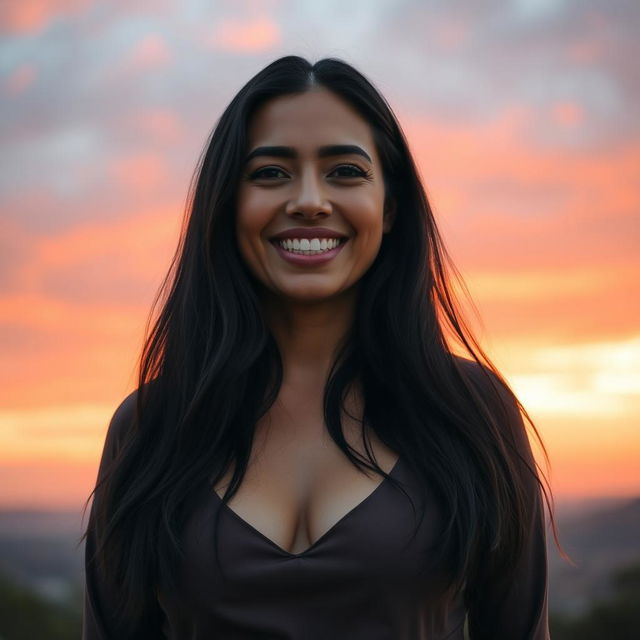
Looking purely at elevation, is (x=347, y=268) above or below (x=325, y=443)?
above

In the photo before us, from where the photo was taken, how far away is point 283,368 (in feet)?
9.41

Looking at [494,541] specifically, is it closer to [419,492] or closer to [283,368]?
[419,492]

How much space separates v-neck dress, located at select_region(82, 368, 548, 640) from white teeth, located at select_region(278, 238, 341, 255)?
59 cm

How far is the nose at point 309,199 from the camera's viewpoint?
2.65 m

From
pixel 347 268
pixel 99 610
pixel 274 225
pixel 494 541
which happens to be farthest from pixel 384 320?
pixel 99 610

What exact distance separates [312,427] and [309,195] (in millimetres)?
586

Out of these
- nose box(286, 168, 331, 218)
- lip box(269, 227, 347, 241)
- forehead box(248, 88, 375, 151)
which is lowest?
lip box(269, 227, 347, 241)

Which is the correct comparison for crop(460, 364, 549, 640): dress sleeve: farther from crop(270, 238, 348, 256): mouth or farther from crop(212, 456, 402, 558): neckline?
crop(270, 238, 348, 256): mouth

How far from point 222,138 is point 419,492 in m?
1.03

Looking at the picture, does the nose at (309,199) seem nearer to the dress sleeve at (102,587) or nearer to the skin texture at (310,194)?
the skin texture at (310,194)

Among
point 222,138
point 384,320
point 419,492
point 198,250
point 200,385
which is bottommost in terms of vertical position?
point 419,492

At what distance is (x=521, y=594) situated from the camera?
9.45ft

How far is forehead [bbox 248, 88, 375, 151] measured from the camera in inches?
107

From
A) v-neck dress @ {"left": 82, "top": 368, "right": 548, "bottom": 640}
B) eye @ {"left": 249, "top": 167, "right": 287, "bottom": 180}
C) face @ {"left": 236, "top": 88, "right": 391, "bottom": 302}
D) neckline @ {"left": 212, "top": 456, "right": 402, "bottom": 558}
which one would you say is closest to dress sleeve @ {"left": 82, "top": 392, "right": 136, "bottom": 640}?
v-neck dress @ {"left": 82, "top": 368, "right": 548, "bottom": 640}
